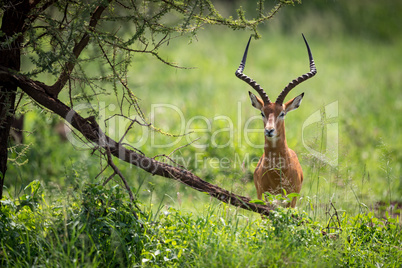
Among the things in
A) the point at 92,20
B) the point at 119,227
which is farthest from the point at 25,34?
the point at 119,227

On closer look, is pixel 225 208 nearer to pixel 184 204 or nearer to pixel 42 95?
pixel 42 95

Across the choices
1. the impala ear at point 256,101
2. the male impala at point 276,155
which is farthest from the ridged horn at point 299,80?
the impala ear at point 256,101

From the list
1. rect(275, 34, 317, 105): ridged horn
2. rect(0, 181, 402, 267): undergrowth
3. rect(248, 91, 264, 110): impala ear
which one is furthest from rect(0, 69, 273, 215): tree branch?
rect(248, 91, 264, 110): impala ear

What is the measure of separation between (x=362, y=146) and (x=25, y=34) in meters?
7.31

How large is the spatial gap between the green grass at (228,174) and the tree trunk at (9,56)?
1.39 feet

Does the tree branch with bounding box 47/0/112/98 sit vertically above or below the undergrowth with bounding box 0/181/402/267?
above

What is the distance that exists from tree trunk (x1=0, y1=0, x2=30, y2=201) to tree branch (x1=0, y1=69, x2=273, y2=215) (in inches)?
6.0

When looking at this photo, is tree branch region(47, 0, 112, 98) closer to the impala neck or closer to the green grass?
the green grass

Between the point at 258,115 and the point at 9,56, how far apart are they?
650 cm

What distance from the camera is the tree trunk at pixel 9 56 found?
428 centimetres

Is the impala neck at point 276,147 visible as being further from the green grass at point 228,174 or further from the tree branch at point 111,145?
the tree branch at point 111,145

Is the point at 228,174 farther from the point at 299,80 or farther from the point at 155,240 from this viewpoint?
the point at 155,240

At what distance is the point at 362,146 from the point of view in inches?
382

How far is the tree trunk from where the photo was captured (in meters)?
4.28
